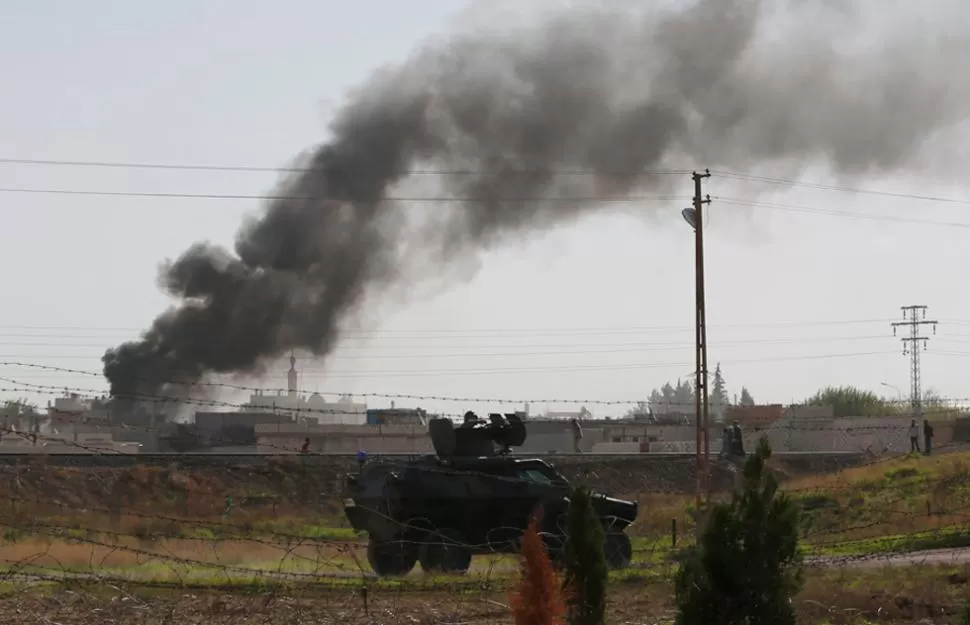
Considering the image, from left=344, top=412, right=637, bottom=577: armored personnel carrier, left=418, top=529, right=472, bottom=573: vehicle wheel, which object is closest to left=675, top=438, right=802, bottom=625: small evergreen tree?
left=418, top=529, right=472, bottom=573: vehicle wheel

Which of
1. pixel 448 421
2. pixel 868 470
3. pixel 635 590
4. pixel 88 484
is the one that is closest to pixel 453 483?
pixel 448 421

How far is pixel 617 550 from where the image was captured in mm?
19328

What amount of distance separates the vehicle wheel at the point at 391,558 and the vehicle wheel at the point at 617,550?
2762mm

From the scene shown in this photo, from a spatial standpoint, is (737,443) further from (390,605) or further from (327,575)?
(327,575)

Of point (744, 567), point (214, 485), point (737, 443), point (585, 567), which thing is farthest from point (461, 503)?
point (214, 485)

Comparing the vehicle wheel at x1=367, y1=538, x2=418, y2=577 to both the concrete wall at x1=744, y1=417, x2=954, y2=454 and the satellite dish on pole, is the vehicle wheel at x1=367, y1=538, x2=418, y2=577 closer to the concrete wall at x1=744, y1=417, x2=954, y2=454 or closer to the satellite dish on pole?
the satellite dish on pole

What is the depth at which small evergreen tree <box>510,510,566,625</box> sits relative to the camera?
8617 millimetres

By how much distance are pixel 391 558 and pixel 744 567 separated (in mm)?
11860

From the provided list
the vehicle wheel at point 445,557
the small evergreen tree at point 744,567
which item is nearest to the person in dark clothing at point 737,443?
the vehicle wheel at point 445,557

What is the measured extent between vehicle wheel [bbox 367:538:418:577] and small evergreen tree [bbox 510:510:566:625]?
1066cm

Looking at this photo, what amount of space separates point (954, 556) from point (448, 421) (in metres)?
7.64

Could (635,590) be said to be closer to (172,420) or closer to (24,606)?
(24,606)

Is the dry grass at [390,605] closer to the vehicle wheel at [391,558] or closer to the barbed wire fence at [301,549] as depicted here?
the barbed wire fence at [301,549]

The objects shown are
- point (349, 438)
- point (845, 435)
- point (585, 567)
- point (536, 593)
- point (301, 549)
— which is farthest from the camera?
point (845, 435)
